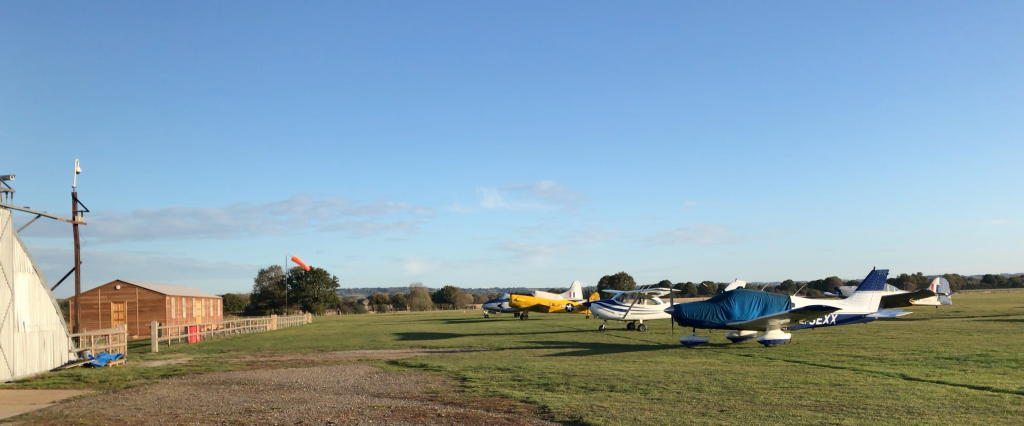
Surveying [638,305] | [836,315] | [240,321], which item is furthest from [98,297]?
[836,315]

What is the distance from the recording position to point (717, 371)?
1195 centimetres

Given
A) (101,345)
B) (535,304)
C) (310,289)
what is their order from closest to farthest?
(101,345) → (535,304) → (310,289)

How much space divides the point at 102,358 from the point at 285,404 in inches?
364

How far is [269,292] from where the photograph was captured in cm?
7469

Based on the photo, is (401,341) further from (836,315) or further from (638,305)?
(836,315)

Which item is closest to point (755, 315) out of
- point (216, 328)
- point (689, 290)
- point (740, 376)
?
point (740, 376)

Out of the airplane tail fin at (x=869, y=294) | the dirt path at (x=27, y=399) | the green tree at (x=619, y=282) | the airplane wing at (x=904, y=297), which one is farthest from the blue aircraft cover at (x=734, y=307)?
the green tree at (x=619, y=282)

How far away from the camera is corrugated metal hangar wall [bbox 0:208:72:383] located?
12.7m

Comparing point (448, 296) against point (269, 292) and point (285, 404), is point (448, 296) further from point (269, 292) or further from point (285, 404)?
A: point (285, 404)

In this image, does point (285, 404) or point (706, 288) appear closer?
point (285, 404)

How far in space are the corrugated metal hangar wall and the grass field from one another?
0.53 meters

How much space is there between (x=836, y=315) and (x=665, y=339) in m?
5.19

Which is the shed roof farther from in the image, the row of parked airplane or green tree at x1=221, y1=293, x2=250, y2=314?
green tree at x1=221, y1=293, x2=250, y2=314

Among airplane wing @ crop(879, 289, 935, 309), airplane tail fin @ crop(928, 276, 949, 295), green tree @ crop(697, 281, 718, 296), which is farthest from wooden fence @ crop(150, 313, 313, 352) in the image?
green tree @ crop(697, 281, 718, 296)
